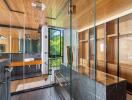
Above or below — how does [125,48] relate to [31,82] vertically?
above

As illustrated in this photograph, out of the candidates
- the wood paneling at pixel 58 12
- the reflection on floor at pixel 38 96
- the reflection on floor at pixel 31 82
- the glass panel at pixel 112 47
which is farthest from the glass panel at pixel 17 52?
the glass panel at pixel 112 47

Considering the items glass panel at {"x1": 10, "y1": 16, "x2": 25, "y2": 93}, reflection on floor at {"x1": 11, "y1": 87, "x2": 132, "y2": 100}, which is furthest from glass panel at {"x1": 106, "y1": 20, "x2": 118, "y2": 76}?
glass panel at {"x1": 10, "y1": 16, "x2": 25, "y2": 93}

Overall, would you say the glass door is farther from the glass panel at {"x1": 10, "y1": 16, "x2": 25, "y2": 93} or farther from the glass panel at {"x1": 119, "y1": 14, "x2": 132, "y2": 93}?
the glass panel at {"x1": 119, "y1": 14, "x2": 132, "y2": 93}

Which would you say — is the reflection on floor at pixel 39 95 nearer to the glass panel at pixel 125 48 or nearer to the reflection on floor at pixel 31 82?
the reflection on floor at pixel 31 82

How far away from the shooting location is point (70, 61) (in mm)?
2480

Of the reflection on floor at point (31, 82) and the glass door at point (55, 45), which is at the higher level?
the glass door at point (55, 45)

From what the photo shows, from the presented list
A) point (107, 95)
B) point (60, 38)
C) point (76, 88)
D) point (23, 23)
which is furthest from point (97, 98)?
point (23, 23)

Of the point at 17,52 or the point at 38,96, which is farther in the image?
the point at 17,52

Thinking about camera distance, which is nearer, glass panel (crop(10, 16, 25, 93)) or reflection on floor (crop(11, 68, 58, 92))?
reflection on floor (crop(11, 68, 58, 92))

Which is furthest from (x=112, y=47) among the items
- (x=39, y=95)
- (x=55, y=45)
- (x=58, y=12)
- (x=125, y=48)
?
(x=39, y=95)

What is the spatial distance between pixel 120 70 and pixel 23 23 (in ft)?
11.8

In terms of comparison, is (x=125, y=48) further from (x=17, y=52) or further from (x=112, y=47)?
(x=17, y=52)

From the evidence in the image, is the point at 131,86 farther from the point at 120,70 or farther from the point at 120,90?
the point at 120,90

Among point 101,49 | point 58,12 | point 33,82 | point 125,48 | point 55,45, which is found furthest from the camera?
point 101,49
